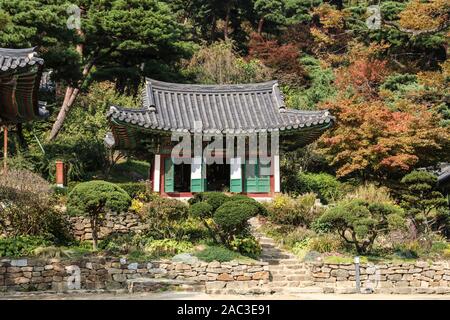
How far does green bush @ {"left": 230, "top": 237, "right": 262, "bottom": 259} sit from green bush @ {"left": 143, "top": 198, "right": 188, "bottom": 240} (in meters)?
1.63

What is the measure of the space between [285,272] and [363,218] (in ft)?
8.01

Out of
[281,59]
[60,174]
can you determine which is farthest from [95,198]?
[281,59]

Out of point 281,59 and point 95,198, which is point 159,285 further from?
point 281,59

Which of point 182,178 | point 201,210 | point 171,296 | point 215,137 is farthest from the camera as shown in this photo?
point 182,178

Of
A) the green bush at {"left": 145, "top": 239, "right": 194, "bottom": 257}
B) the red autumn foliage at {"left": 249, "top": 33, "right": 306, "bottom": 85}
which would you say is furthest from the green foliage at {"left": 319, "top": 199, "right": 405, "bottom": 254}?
the red autumn foliage at {"left": 249, "top": 33, "right": 306, "bottom": 85}

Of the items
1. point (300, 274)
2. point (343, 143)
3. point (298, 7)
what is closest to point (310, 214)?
point (300, 274)

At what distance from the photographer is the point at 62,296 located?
44.0 ft

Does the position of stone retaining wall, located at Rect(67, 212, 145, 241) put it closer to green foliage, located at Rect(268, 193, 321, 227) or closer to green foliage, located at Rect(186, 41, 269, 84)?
green foliage, located at Rect(268, 193, 321, 227)

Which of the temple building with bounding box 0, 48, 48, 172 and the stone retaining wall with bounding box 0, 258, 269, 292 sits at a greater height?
the temple building with bounding box 0, 48, 48, 172

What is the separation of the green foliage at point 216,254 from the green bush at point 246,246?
32 centimetres

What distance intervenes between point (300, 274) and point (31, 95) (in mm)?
8032

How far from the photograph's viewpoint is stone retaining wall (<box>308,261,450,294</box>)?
647 inches

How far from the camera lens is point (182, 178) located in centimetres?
2486

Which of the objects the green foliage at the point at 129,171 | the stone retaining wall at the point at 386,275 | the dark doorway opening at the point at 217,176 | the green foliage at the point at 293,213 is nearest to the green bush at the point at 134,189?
the dark doorway opening at the point at 217,176
